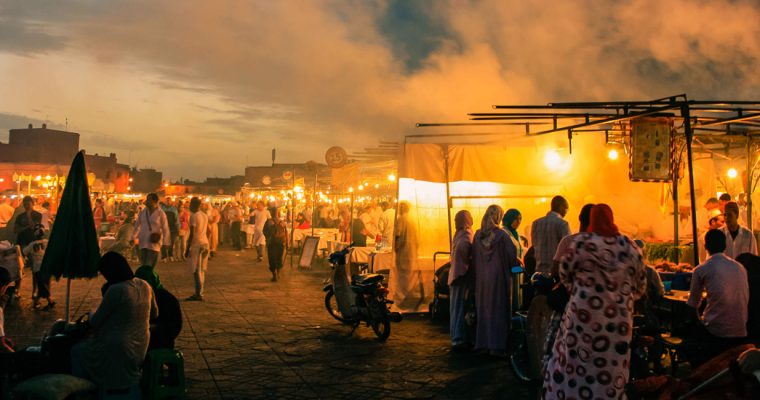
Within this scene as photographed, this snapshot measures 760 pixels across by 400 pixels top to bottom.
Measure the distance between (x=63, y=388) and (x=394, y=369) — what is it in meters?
3.86

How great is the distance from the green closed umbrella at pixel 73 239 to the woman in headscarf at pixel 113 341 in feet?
6.52

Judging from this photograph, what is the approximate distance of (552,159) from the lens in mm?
12680

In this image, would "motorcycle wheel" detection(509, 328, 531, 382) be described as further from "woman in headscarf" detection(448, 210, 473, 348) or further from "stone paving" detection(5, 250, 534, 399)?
"woman in headscarf" detection(448, 210, 473, 348)

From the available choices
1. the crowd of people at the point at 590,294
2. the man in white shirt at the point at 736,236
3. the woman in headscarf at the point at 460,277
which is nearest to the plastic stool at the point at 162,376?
the crowd of people at the point at 590,294

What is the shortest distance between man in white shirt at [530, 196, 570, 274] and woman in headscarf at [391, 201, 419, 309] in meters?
3.39

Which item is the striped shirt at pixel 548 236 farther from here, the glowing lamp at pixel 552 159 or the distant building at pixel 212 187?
the distant building at pixel 212 187

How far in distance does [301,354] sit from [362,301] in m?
1.81

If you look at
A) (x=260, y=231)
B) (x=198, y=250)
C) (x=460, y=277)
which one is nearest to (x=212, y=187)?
(x=260, y=231)

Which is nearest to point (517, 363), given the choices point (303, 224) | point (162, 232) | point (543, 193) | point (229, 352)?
point (229, 352)

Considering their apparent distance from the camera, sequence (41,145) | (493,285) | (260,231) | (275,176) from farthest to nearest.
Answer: (41,145), (275,176), (260,231), (493,285)

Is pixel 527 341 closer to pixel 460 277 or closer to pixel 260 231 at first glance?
pixel 460 277

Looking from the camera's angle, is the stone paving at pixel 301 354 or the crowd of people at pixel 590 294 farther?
the stone paving at pixel 301 354

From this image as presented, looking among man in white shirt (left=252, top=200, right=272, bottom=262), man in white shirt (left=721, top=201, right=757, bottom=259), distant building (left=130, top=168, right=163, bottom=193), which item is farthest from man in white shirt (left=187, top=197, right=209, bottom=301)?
distant building (left=130, top=168, right=163, bottom=193)

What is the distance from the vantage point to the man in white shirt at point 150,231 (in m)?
11.6
